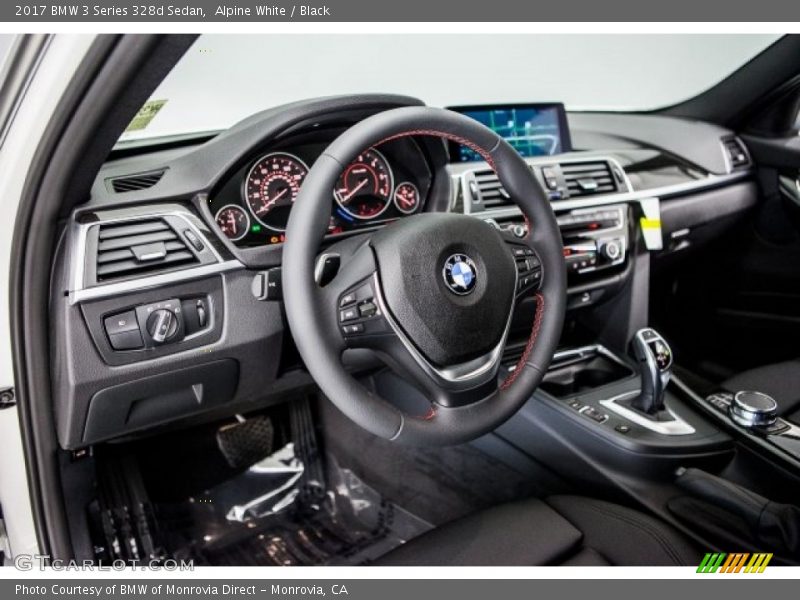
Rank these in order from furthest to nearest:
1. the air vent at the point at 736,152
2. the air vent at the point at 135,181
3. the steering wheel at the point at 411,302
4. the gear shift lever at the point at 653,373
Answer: the air vent at the point at 736,152 < the gear shift lever at the point at 653,373 < the air vent at the point at 135,181 < the steering wheel at the point at 411,302

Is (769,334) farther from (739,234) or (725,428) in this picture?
(725,428)

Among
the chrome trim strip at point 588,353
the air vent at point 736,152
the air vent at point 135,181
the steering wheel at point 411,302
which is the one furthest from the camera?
the air vent at point 736,152

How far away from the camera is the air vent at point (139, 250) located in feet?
4.00

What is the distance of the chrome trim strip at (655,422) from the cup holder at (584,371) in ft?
0.41

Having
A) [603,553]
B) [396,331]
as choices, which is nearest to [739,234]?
[603,553]

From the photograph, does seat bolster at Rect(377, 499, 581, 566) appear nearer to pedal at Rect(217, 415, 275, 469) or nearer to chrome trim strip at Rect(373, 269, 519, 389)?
chrome trim strip at Rect(373, 269, 519, 389)

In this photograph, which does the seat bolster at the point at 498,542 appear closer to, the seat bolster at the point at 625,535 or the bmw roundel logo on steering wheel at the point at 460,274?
the seat bolster at the point at 625,535

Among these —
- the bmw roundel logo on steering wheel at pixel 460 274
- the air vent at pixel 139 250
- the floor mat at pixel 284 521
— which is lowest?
the floor mat at pixel 284 521

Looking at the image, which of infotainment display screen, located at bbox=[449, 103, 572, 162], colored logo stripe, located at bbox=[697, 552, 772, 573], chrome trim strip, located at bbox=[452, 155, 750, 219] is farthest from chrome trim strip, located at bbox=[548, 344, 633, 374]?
colored logo stripe, located at bbox=[697, 552, 772, 573]

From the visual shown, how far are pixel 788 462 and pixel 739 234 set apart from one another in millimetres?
1208

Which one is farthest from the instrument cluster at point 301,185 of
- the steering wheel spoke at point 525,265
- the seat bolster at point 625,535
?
the seat bolster at point 625,535

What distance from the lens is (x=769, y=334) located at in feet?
7.93

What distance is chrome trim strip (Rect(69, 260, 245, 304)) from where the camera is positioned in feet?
3.92

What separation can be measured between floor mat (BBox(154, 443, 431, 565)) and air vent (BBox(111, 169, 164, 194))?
0.95m
